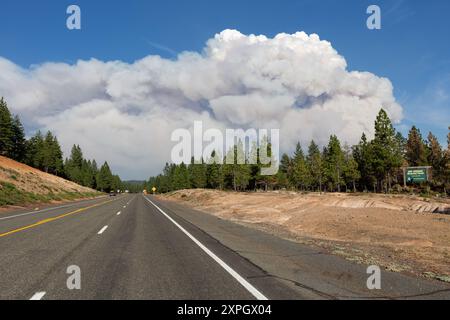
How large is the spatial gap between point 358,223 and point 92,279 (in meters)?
14.1

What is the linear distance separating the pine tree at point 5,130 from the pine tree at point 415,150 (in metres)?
95.8

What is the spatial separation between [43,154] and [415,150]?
102219 millimetres

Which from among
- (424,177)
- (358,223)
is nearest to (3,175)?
(358,223)

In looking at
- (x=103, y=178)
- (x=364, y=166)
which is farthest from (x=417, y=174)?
(x=103, y=178)

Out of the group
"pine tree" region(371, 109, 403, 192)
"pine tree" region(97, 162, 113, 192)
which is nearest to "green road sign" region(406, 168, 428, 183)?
"pine tree" region(371, 109, 403, 192)

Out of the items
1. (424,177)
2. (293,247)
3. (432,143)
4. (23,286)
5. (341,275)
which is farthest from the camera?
(432,143)

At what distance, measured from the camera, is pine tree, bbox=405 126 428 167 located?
83562 millimetres

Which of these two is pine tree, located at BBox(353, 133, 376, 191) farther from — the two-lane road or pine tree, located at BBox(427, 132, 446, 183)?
the two-lane road

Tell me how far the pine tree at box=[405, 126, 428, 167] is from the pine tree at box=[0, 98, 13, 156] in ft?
314

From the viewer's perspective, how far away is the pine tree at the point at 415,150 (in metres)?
83.6

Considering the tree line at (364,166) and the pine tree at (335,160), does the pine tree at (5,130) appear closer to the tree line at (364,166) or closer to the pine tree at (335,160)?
the tree line at (364,166)
